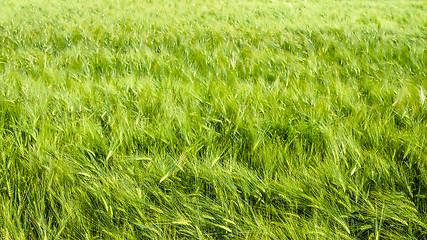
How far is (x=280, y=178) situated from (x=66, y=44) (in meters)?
2.63

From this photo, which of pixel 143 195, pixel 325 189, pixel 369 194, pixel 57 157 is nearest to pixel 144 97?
pixel 57 157

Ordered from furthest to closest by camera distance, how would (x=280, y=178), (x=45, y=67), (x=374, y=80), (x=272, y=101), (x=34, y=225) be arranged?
1. (x=45, y=67)
2. (x=374, y=80)
3. (x=272, y=101)
4. (x=280, y=178)
5. (x=34, y=225)

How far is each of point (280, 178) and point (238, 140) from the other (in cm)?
25

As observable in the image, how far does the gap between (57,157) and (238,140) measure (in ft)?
2.00

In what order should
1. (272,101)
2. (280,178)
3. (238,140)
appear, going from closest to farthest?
(280,178)
(238,140)
(272,101)

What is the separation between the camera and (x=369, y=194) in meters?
0.82

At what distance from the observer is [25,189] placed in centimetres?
81

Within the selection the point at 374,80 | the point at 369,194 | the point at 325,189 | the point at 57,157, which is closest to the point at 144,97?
the point at 57,157

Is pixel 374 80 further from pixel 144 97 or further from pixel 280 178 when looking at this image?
pixel 144 97

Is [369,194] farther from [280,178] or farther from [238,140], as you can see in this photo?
[238,140]

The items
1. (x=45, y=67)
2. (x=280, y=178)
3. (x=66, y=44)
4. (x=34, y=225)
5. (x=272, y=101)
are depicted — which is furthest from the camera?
(x=66, y=44)

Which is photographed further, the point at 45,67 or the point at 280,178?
the point at 45,67

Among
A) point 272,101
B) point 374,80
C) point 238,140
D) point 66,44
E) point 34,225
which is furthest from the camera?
point 66,44

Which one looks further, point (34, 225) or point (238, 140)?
point (238, 140)
